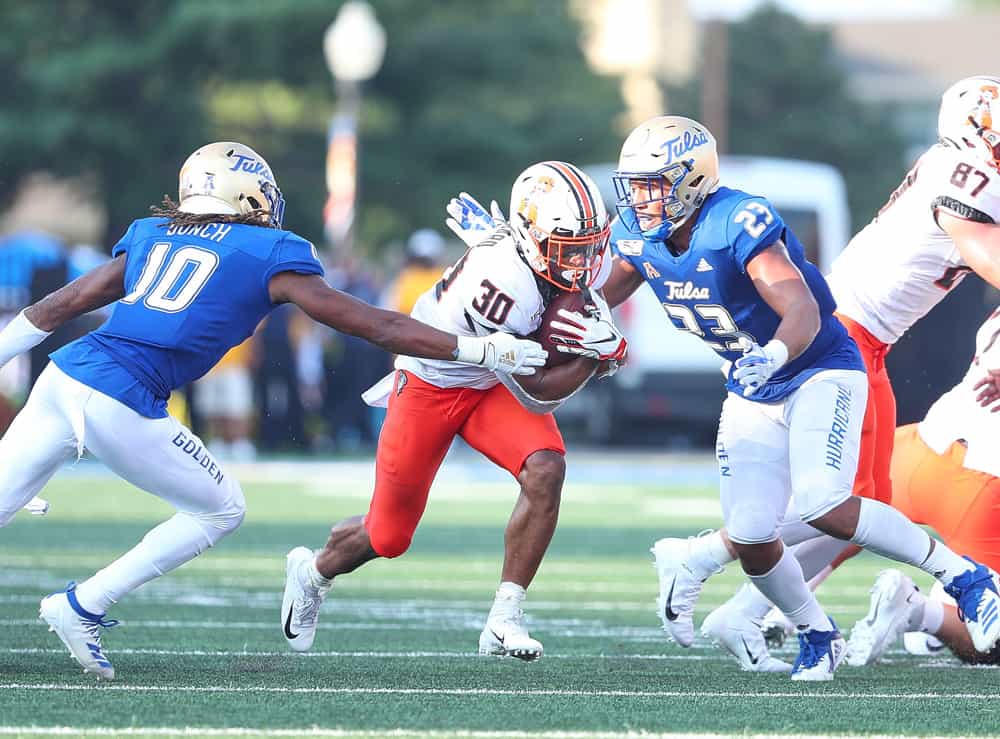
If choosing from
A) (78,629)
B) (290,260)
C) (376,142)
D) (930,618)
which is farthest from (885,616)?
(376,142)

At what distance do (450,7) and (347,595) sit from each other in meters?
26.3

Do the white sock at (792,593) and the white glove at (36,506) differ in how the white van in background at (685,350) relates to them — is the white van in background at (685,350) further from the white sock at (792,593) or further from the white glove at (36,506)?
the white glove at (36,506)

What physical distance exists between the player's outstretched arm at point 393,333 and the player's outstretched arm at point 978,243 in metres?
1.52

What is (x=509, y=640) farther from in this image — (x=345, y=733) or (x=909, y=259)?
(x=909, y=259)

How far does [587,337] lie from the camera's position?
606 centimetres

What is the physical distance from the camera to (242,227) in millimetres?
6020

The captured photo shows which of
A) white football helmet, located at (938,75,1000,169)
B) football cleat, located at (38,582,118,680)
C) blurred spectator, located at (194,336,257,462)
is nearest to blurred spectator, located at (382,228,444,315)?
blurred spectator, located at (194,336,257,462)

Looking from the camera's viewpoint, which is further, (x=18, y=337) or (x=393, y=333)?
(x=18, y=337)

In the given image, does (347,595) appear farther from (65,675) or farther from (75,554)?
(65,675)

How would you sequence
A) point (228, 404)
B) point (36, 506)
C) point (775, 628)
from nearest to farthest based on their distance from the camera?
point (36, 506)
point (775, 628)
point (228, 404)

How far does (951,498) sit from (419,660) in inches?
76.7

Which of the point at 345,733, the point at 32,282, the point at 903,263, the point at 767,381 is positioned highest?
the point at 903,263

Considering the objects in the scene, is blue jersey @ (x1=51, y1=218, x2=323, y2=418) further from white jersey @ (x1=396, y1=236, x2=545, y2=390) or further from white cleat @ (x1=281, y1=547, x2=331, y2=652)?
white cleat @ (x1=281, y1=547, x2=331, y2=652)

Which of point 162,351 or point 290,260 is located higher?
point 290,260
